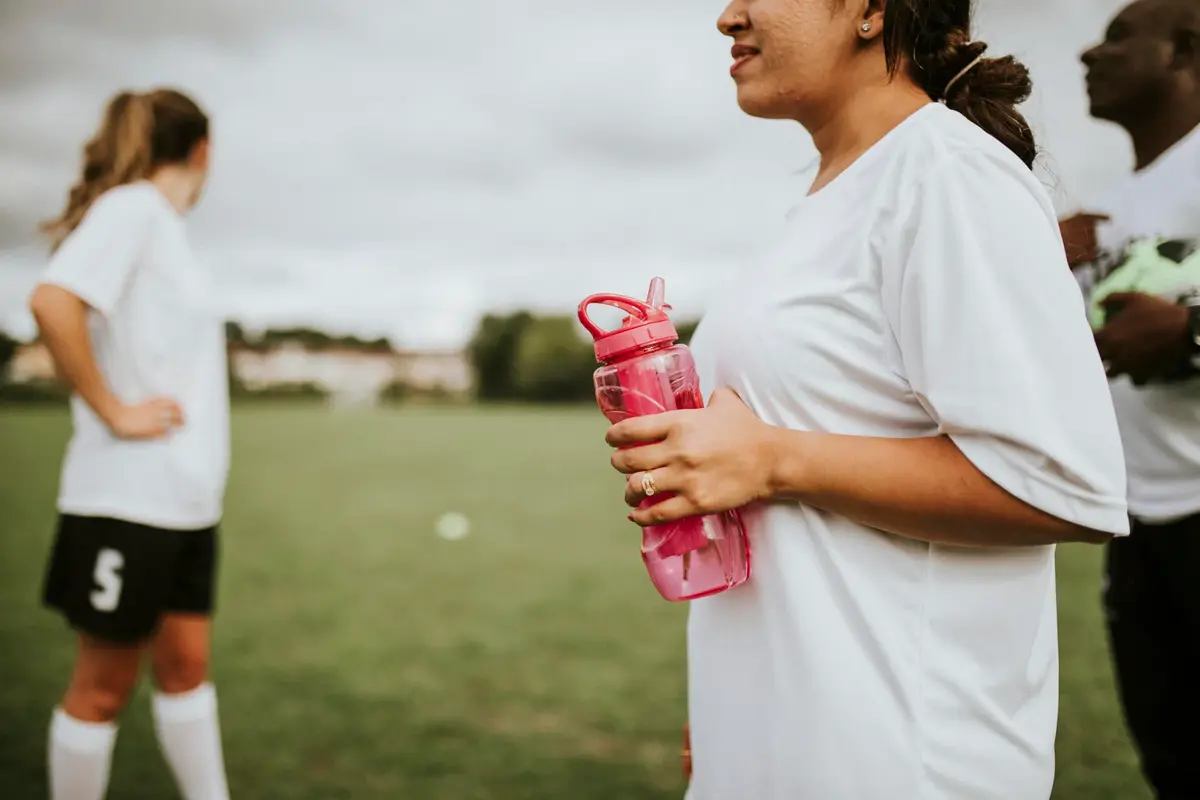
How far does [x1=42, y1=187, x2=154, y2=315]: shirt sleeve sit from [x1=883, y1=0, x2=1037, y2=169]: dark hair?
7.45 feet

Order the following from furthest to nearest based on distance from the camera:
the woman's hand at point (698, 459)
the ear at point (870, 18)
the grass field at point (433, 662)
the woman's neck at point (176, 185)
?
the grass field at point (433, 662), the woman's neck at point (176, 185), the ear at point (870, 18), the woman's hand at point (698, 459)

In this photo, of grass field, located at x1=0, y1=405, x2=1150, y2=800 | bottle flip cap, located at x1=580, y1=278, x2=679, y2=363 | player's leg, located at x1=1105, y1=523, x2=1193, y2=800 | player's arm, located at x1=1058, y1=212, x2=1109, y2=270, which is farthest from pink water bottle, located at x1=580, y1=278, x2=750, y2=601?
grass field, located at x1=0, y1=405, x2=1150, y2=800

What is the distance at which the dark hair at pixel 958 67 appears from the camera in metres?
1.25

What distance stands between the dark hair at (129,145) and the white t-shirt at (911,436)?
7.76 ft

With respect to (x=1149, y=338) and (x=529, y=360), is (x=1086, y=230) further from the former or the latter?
(x=529, y=360)

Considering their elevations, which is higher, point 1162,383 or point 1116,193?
point 1116,193

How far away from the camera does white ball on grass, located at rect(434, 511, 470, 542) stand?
932 cm

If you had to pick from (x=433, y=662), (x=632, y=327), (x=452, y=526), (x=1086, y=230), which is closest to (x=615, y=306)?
(x=632, y=327)

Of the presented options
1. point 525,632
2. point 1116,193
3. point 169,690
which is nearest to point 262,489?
point 525,632

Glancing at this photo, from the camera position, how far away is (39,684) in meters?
4.73

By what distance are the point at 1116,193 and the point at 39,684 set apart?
16.5 feet

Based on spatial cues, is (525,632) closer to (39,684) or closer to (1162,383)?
(39,684)

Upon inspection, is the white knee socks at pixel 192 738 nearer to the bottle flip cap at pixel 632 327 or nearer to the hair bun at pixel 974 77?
the bottle flip cap at pixel 632 327

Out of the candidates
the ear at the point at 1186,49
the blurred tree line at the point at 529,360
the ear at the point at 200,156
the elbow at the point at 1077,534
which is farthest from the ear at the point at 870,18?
the blurred tree line at the point at 529,360
